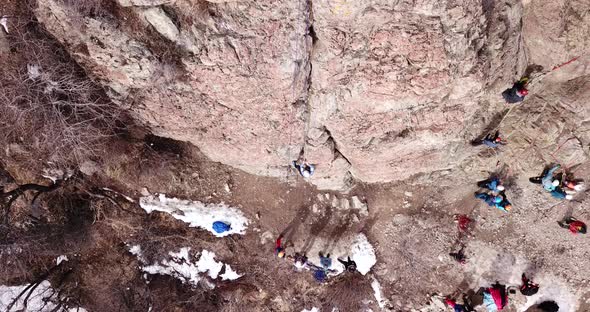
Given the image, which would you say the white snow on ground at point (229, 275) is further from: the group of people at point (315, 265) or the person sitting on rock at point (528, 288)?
the person sitting on rock at point (528, 288)

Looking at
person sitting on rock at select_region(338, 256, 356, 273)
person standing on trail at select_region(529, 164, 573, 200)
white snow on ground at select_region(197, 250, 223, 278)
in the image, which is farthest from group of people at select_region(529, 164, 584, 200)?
white snow on ground at select_region(197, 250, 223, 278)

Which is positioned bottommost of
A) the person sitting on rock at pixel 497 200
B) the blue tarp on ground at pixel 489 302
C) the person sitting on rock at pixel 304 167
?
the blue tarp on ground at pixel 489 302

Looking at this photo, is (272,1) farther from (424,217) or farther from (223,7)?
(424,217)

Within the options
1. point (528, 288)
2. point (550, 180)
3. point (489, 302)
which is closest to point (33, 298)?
point (489, 302)

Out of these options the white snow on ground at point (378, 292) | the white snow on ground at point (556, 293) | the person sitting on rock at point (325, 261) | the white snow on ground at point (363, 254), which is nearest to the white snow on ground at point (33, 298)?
the person sitting on rock at point (325, 261)

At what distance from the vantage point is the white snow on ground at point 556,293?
9.98 m

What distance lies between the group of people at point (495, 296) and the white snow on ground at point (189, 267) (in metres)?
6.21

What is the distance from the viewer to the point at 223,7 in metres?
6.21

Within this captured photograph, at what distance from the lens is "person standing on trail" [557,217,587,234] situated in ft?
31.6

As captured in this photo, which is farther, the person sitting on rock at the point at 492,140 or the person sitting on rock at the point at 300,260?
the person sitting on rock at the point at 300,260

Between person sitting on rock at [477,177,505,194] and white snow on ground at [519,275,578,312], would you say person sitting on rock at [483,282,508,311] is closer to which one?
white snow on ground at [519,275,578,312]

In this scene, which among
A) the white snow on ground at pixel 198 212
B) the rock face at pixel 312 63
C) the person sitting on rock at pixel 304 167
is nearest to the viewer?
the rock face at pixel 312 63

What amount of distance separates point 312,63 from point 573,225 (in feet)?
27.6

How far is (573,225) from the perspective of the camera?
9.67 m
